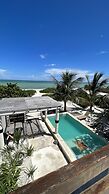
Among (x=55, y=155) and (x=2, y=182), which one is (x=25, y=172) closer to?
(x=2, y=182)

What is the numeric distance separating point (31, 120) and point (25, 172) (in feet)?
16.3

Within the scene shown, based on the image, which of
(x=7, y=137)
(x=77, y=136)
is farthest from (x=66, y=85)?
(x=7, y=137)

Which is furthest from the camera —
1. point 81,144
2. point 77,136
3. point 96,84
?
point 96,84

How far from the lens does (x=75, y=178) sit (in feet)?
2.87

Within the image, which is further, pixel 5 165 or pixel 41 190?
pixel 5 165

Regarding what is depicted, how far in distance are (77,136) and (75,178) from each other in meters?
9.53

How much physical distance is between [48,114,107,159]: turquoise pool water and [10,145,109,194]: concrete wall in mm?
6787

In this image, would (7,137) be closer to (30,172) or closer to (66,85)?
(30,172)

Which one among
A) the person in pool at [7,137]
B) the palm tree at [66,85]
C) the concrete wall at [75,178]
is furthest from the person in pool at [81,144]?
the concrete wall at [75,178]

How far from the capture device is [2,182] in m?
4.36

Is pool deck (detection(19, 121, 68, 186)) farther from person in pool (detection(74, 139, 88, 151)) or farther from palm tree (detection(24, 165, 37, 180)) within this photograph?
person in pool (detection(74, 139, 88, 151))

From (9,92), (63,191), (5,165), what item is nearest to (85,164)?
(63,191)

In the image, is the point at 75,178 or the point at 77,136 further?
the point at 77,136

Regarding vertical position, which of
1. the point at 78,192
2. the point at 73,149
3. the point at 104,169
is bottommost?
the point at 73,149
